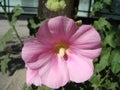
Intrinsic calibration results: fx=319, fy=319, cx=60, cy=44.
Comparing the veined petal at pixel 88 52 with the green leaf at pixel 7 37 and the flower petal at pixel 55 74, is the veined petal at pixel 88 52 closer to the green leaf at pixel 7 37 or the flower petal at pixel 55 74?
the flower petal at pixel 55 74

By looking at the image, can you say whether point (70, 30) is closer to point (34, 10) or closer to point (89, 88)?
point (89, 88)

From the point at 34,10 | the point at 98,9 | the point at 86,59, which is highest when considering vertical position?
the point at 86,59

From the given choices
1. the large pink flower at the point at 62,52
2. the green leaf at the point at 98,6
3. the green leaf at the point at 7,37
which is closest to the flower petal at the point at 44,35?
the large pink flower at the point at 62,52

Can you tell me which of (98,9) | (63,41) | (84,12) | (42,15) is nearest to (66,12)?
(42,15)

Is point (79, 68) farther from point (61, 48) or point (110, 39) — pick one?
point (110, 39)

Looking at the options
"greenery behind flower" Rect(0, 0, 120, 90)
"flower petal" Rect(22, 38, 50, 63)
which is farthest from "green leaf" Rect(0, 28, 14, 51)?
"flower petal" Rect(22, 38, 50, 63)

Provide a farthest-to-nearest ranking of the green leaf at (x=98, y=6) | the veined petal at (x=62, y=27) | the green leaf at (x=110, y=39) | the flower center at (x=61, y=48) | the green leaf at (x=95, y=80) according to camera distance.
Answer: the green leaf at (x=98, y=6), the green leaf at (x=95, y=80), the green leaf at (x=110, y=39), the flower center at (x=61, y=48), the veined petal at (x=62, y=27)

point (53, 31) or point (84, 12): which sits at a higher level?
point (53, 31)
